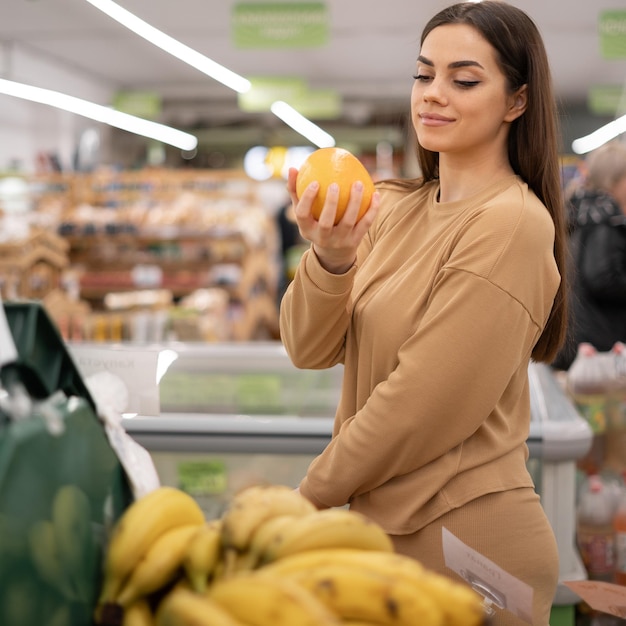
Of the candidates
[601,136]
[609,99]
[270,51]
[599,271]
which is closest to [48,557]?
[599,271]

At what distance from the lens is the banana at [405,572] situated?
0.83 metres

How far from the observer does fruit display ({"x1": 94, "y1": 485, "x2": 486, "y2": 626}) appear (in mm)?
777

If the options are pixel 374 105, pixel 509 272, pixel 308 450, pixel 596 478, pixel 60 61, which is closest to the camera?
pixel 509 272

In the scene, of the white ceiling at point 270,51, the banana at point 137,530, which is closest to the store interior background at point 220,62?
the white ceiling at point 270,51

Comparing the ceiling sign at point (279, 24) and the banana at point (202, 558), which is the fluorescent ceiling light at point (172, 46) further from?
the banana at point (202, 558)

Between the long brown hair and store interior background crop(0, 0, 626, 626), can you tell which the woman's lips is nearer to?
the long brown hair

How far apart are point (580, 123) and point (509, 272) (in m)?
18.0

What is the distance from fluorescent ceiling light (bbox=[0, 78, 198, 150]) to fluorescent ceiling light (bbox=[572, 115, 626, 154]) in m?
8.17

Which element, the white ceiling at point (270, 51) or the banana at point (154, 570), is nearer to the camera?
the banana at point (154, 570)

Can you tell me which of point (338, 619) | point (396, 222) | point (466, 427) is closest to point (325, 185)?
point (396, 222)

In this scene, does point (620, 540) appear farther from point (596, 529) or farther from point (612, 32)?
point (612, 32)

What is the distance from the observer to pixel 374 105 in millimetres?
17891

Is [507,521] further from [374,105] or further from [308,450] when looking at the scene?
[374,105]

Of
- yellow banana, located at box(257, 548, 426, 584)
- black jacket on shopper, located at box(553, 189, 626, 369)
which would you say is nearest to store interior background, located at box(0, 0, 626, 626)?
yellow banana, located at box(257, 548, 426, 584)
